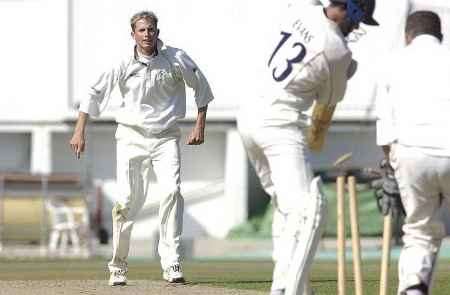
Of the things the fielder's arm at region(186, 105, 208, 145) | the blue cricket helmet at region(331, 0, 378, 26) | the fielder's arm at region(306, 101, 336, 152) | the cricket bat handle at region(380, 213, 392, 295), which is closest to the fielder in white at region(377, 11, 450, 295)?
the cricket bat handle at region(380, 213, 392, 295)

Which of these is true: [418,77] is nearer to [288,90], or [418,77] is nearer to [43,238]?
[288,90]

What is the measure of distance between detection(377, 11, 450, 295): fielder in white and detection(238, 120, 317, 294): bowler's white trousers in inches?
19.4

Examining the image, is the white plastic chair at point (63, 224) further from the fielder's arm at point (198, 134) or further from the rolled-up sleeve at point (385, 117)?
the rolled-up sleeve at point (385, 117)

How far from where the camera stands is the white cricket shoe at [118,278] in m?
12.5

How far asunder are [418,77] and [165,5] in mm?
25957

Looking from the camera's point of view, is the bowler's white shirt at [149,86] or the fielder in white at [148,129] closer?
the fielder in white at [148,129]

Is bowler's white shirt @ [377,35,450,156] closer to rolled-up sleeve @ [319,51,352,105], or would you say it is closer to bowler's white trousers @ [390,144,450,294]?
bowler's white trousers @ [390,144,450,294]

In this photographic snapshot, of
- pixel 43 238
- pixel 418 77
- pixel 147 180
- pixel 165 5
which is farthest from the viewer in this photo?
pixel 165 5

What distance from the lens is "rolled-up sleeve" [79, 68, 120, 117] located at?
12727 millimetres

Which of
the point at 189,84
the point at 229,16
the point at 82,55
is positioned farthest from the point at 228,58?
the point at 189,84

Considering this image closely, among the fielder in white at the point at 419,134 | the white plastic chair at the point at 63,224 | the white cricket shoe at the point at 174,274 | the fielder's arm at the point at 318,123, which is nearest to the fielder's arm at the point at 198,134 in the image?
the white cricket shoe at the point at 174,274

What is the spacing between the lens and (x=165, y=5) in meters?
35.1

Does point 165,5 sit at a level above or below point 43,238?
above

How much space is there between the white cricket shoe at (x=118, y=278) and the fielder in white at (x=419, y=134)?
11.3 feet
